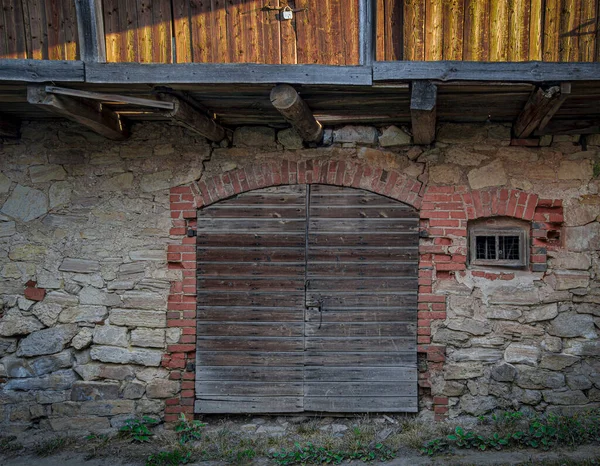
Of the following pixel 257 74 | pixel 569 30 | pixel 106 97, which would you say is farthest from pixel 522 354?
pixel 106 97

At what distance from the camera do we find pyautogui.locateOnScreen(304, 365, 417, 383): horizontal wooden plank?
4816 mm

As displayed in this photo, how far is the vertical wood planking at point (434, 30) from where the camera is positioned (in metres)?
3.93

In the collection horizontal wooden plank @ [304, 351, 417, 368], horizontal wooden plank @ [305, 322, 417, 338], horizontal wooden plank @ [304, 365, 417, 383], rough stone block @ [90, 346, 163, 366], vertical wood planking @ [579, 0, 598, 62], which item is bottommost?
horizontal wooden plank @ [304, 365, 417, 383]

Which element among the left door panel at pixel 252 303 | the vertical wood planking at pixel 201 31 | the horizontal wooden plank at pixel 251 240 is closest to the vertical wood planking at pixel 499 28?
the left door panel at pixel 252 303

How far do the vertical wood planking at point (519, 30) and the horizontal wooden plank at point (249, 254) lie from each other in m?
2.52

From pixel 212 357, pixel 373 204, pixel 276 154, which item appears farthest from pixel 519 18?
pixel 212 357

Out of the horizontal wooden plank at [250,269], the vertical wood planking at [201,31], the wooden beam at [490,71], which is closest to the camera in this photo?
the wooden beam at [490,71]

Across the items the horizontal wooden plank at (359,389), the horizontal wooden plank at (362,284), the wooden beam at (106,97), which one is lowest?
the horizontal wooden plank at (359,389)

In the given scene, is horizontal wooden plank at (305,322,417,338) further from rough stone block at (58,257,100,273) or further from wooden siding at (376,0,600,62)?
wooden siding at (376,0,600,62)

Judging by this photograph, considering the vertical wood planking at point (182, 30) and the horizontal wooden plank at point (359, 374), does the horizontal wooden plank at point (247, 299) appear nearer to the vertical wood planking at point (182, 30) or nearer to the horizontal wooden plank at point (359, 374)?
the horizontal wooden plank at point (359, 374)

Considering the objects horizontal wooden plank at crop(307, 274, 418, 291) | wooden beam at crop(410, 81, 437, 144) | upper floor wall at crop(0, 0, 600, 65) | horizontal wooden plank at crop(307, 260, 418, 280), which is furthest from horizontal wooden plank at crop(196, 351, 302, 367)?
upper floor wall at crop(0, 0, 600, 65)

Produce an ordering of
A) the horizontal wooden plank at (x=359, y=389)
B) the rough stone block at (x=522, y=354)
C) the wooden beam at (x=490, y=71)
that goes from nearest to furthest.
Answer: the wooden beam at (x=490, y=71) → the rough stone block at (x=522, y=354) → the horizontal wooden plank at (x=359, y=389)

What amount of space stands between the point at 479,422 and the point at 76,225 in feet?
14.2

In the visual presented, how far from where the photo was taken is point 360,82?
3.83 m
